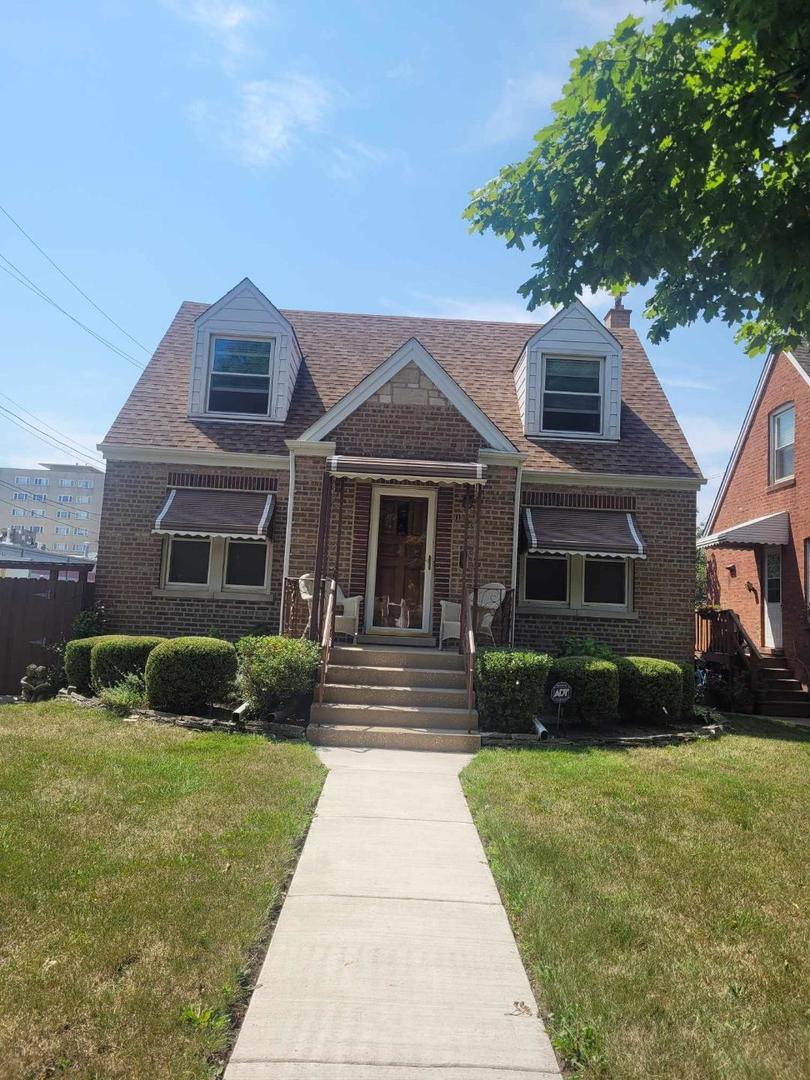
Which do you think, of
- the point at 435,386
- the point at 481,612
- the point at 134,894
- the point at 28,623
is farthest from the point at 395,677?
the point at 134,894

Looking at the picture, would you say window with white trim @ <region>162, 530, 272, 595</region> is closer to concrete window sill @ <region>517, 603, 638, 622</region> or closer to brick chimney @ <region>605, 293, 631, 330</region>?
concrete window sill @ <region>517, 603, 638, 622</region>

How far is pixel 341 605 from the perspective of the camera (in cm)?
1179

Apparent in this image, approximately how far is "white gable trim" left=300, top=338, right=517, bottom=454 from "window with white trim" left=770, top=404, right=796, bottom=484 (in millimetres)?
7773

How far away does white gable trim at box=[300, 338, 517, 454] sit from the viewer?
464 inches

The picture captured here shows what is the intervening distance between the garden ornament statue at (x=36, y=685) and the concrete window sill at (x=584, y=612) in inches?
295

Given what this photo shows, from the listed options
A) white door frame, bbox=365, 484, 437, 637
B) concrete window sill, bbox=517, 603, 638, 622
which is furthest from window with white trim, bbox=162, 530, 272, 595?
concrete window sill, bbox=517, 603, 638, 622

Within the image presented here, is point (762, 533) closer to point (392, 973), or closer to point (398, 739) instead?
point (398, 739)

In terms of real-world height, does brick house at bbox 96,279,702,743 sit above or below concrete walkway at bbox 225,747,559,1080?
above

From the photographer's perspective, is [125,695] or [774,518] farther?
[774,518]

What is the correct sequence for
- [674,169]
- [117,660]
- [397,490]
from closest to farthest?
[674,169] → [117,660] → [397,490]

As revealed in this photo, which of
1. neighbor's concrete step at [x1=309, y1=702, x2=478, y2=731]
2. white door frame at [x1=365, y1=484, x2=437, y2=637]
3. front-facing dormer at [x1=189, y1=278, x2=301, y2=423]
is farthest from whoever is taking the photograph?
front-facing dormer at [x1=189, y1=278, x2=301, y2=423]

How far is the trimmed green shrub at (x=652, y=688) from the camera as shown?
10469 mm

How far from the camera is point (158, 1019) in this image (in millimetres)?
2943

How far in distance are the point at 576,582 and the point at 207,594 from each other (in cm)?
636
